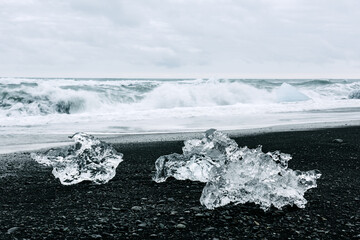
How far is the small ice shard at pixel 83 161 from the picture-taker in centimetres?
399

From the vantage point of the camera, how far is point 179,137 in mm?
7621

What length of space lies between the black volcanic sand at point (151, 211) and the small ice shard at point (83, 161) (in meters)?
0.11

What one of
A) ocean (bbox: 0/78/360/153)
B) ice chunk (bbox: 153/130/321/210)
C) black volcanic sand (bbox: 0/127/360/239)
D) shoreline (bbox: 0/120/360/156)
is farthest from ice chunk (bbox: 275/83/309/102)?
ice chunk (bbox: 153/130/321/210)

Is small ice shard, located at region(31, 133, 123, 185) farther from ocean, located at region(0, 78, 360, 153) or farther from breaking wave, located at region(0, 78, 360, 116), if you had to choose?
breaking wave, located at region(0, 78, 360, 116)

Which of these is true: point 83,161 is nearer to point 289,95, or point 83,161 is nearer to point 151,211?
point 151,211

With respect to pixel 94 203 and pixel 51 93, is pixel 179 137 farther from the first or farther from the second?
pixel 51 93

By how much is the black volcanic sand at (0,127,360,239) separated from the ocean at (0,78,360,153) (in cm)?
303

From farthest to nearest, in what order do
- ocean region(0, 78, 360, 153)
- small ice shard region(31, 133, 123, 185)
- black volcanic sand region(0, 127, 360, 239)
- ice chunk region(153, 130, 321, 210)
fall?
ocean region(0, 78, 360, 153) → small ice shard region(31, 133, 123, 185) → ice chunk region(153, 130, 321, 210) → black volcanic sand region(0, 127, 360, 239)

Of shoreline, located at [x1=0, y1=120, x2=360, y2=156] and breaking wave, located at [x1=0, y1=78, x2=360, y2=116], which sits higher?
breaking wave, located at [x1=0, y1=78, x2=360, y2=116]

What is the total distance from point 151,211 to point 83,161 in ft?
4.79

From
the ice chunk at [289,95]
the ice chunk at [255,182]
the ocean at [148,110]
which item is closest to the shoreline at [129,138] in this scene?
the ocean at [148,110]

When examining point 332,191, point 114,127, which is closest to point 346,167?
point 332,191

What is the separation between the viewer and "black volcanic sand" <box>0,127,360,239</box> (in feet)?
8.43

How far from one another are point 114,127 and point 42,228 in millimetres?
7175
